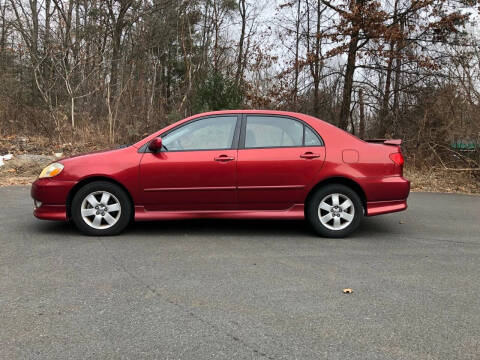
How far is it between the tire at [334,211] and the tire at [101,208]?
2.34m

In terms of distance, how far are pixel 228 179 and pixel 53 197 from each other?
2.17m

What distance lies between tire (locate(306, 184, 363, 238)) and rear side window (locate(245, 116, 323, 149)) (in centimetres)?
64

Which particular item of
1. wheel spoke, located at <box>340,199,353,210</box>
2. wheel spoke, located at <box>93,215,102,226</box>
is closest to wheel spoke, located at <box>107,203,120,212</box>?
wheel spoke, located at <box>93,215,102,226</box>

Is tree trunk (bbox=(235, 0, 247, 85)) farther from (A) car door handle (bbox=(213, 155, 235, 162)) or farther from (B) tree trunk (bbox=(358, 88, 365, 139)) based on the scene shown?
(A) car door handle (bbox=(213, 155, 235, 162))

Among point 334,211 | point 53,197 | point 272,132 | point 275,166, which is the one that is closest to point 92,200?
point 53,197

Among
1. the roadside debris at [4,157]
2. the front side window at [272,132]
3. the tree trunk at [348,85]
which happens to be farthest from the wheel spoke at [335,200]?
the tree trunk at [348,85]

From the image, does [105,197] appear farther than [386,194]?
No

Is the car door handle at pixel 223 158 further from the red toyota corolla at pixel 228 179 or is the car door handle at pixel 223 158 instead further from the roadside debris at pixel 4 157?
the roadside debris at pixel 4 157

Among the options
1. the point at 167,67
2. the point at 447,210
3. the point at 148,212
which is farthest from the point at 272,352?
the point at 167,67

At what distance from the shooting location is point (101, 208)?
18.4 feet

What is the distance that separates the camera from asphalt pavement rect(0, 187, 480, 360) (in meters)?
2.86

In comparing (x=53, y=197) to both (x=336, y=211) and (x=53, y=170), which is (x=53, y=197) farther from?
(x=336, y=211)

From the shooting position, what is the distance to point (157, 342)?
→ 289cm

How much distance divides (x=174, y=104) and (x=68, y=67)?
14.3ft
